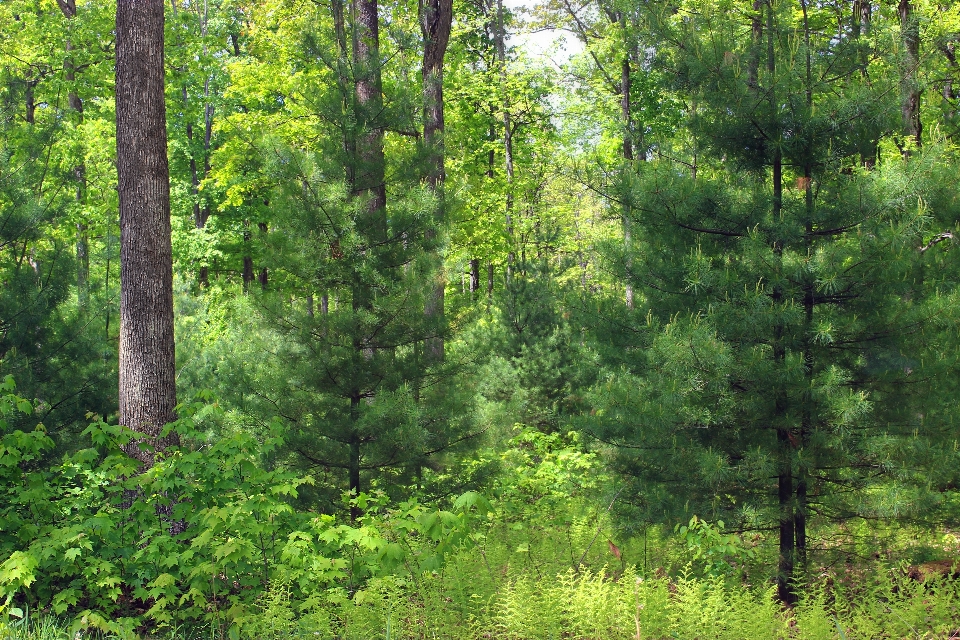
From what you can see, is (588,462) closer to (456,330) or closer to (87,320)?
(456,330)

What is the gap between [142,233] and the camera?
7.03 meters

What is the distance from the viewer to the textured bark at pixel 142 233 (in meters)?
6.95

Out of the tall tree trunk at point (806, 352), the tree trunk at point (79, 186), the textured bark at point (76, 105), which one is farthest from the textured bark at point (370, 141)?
the textured bark at point (76, 105)

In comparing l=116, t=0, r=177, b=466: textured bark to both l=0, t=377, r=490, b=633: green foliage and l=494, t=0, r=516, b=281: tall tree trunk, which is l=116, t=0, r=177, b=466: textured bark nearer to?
l=0, t=377, r=490, b=633: green foliage

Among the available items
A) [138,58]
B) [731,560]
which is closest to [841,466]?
[731,560]

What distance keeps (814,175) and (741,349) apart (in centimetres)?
172

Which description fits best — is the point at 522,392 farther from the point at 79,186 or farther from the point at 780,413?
the point at 79,186

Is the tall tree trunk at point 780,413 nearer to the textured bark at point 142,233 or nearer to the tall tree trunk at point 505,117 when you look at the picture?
the textured bark at point 142,233

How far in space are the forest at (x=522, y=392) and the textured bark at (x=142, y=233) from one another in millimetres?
28

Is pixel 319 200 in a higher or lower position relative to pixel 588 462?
higher

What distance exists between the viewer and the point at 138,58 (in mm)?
7031

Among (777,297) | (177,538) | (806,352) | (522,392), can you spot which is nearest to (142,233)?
(177,538)

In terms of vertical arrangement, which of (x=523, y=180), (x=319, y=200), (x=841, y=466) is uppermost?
(x=523, y=180)

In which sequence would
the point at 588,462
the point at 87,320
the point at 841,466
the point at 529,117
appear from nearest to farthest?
the point at 841,466, the point at 87,320, the point at 588,462, the point at 529,117
